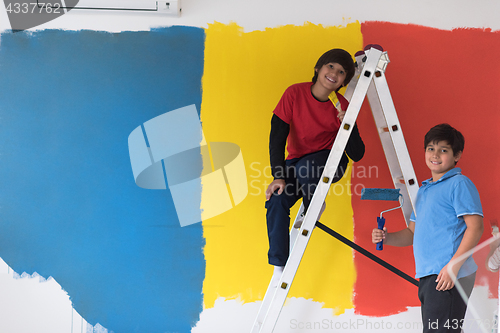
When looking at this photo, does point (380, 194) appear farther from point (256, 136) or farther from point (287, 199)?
point (256, 136)

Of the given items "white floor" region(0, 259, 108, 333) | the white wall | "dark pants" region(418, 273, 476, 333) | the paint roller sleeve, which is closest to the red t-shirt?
the paint roller sleeve

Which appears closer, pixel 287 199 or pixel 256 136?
pixel 287 199

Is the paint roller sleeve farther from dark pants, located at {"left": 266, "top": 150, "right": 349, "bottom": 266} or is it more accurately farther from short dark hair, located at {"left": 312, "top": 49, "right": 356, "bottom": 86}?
short dark hair, located at {"left": 312, "top": 49, "right": 356, "bottom": 86}

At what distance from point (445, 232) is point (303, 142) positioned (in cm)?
64

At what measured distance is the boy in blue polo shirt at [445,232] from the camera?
3.88 feet

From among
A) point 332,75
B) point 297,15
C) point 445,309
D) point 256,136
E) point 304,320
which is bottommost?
point 304,320

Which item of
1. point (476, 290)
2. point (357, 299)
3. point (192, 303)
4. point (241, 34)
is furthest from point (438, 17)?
point (192, 303)

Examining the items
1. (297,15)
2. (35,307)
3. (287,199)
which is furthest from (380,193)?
(35,307)

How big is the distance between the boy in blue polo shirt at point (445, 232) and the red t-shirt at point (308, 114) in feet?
1.27

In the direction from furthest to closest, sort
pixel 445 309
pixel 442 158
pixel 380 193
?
pixel 380 193 → pixel 442 158 → pixel 445 309

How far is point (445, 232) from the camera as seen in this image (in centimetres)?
123

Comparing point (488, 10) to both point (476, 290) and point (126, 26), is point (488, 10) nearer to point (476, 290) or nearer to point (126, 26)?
point (476, 290)

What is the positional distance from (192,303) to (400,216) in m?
1.15

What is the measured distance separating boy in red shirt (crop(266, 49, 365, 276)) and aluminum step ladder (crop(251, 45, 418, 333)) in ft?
0.21
